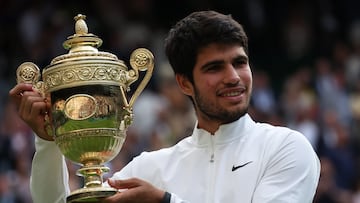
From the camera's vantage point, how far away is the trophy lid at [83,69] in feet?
19.7

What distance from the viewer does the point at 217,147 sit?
21.1 feet

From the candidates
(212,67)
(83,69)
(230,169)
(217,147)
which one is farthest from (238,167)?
(83,69)

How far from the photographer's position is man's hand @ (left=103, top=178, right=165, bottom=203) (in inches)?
232

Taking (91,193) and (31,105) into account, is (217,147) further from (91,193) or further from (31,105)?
(31,105)

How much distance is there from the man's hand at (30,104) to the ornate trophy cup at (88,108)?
0.05m

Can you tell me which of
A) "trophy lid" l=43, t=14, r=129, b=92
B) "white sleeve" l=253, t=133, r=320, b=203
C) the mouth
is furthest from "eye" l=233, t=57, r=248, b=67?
"trophy lid" l=43, t=14, r=129, b=92

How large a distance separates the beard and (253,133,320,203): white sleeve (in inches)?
8.5

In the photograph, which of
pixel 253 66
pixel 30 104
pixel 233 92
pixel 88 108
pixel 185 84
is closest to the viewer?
pixel 88 108

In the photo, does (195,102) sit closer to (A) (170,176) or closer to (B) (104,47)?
(A) (170,176)

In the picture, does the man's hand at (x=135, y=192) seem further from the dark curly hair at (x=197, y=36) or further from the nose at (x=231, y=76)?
the dark curly hair at (x=197, y=36)

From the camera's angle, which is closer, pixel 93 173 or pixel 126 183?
pixel 126 183

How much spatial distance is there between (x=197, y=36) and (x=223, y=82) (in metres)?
0.25

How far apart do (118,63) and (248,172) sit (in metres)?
0.72

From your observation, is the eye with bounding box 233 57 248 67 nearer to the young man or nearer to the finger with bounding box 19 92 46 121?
the young man
